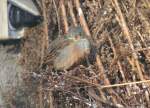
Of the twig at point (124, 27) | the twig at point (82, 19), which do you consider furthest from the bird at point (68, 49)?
the twig at point (124, 27)

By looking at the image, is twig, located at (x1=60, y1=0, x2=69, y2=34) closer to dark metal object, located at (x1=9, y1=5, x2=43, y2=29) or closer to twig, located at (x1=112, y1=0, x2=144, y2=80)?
dark metal object, located at (x1=9, y1=5, x2=43, y2=29)

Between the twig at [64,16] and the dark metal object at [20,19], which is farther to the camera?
the dark metal object at [20,19]

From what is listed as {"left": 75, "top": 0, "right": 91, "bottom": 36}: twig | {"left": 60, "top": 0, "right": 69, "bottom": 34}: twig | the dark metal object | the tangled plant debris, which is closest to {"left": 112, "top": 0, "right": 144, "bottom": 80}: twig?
the tangled plant debris

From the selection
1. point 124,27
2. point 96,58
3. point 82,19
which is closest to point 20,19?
point 82,19

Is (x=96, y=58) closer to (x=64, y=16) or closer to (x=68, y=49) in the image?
(x=68, y=49)

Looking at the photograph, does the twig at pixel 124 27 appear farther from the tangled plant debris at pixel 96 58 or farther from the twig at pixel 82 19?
the twig at pixel 82 19

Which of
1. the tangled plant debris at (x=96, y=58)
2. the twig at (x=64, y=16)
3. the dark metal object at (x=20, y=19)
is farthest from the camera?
the dark metal object at (x=20, y=19)

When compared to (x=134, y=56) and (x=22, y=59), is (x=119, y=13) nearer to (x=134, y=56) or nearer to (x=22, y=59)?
(x=134, y=56)
